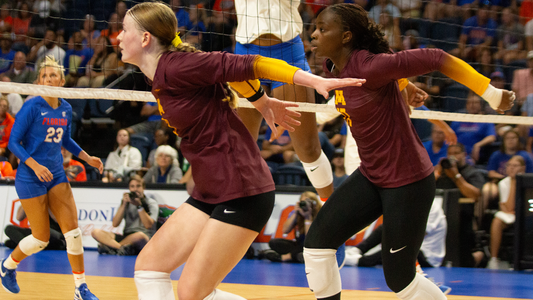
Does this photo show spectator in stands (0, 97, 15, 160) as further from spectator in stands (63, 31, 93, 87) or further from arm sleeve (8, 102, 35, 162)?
arm sleeve (8, 102, 35, 162)

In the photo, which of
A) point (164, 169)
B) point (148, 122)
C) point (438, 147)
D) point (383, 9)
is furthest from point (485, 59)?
point (148, 122)

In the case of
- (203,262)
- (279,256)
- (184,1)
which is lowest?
(279,256)

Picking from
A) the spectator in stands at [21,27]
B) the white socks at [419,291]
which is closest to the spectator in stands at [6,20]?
the spectator in stands at [21,27]

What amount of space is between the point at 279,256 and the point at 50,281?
2.84m

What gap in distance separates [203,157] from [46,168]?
2.66 metres

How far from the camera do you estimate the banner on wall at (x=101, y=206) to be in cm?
734

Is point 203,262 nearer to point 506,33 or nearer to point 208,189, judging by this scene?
point 208,189

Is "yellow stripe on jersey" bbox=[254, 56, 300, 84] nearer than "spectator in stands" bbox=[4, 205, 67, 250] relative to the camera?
Yes

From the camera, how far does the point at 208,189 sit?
8.61 feet

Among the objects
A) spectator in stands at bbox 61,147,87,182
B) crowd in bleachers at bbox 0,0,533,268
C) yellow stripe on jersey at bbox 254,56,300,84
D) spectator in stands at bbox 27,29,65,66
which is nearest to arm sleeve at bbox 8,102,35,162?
crowd in bleachers at bbox 0,0,533,268

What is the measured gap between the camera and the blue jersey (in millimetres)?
4840

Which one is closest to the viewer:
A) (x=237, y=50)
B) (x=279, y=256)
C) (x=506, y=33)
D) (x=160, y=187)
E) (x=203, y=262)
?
(x=203, y=262)

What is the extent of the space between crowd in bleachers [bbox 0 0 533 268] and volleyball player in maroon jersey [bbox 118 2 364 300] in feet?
14.0

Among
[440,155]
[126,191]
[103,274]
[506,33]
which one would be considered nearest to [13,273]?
[103,274]
